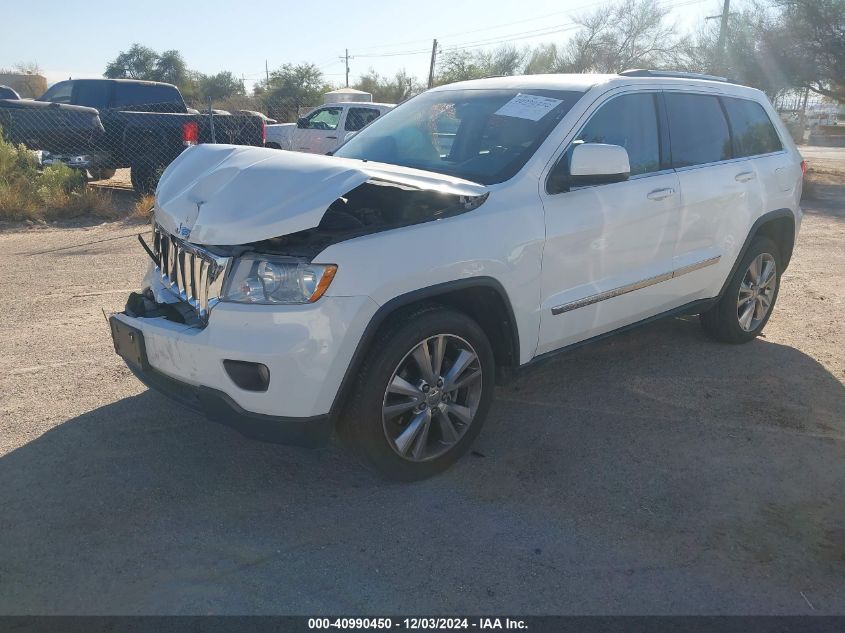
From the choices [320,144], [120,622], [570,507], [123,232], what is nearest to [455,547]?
[570,507]

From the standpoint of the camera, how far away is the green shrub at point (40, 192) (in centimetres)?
1007

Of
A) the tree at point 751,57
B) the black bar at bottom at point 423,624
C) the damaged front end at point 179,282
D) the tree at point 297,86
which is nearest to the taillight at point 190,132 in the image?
the damaged front end at point 179,282

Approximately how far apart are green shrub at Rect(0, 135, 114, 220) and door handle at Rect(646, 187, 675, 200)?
8505 millimetres

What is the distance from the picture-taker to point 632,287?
4.31 m

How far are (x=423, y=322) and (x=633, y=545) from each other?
1.29 m

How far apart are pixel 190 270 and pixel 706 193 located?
3191 millimetres

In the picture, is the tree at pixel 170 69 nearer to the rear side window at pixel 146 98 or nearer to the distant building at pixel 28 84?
the distant building at pixel 28 84

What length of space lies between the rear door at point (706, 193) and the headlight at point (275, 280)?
100 inches

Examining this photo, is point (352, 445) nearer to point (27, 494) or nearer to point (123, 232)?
point (27, 494)

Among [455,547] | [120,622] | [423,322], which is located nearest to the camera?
[120,622]

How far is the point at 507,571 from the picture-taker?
115 inches

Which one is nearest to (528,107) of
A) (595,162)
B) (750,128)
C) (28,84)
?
(595,162)

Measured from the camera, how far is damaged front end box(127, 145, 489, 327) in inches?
120

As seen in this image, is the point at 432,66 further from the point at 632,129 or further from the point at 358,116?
the point at 632,129
